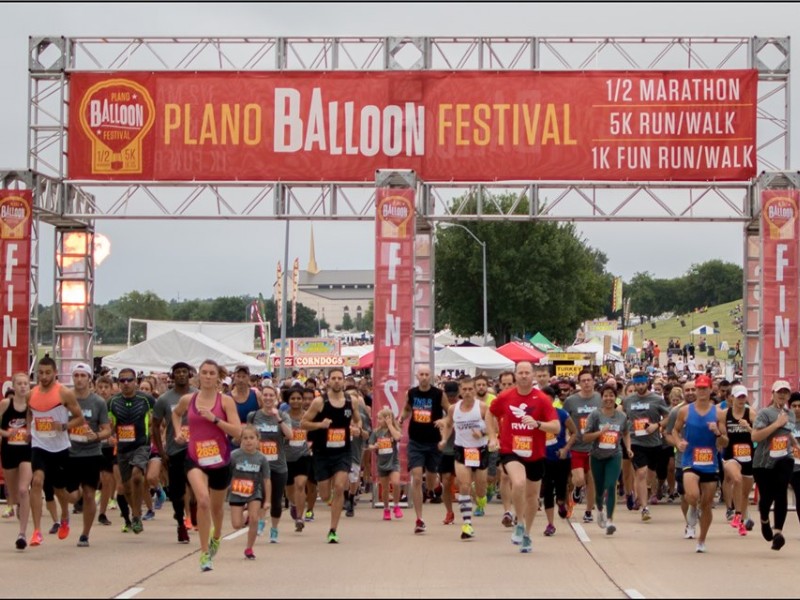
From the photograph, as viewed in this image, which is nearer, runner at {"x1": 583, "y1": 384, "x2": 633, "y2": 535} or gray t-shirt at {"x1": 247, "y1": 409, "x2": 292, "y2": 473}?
gray t-shirt at {"x1": 247, "y1": 409, "x2": 292, "y2": 473}

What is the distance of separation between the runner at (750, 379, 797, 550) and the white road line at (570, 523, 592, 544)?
207cm

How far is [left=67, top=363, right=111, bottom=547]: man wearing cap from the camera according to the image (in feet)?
52.2

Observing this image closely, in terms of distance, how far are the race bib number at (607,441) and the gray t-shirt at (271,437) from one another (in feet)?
13.0

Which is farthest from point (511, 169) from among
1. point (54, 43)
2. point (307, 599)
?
point (307, 599)

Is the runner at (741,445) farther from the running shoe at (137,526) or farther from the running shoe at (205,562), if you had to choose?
the running shoe at (205,562)

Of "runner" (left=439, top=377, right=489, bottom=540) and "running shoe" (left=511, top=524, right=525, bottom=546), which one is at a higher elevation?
"runner" (left=439, top=377, right=489, bottom=540)

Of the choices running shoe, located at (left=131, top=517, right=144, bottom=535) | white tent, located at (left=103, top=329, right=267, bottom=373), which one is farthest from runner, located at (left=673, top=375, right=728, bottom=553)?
white tent, located at (left=103, top=329, right=267, bottom=373)

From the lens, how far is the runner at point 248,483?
569 inches

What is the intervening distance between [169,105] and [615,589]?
16077 mm

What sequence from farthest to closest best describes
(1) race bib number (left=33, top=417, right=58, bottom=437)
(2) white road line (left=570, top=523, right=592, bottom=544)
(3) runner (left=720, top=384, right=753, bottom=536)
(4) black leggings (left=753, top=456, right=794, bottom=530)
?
(3) runner (left=720, top=384, right=753, bottom=536), (2) white road line (left=570, top=523, right=592, bottom=544), (4) black leggings (left=753, top=456, right=794, bottom=530), (1) race bib number (left=33, top=417, right=58, bottom=437)

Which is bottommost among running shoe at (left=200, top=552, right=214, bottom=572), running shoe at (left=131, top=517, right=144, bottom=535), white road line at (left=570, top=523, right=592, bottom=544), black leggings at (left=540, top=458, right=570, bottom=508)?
white road line at (left=570, top=523, right=592, bottom=544)

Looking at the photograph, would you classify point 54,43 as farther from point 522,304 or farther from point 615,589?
point 522,304

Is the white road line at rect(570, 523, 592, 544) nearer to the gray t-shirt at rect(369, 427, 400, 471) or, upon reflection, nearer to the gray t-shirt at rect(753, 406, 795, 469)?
the gray t-shirt at rect(753, 406, 795, 469)

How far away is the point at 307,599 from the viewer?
11.0m
